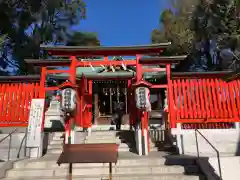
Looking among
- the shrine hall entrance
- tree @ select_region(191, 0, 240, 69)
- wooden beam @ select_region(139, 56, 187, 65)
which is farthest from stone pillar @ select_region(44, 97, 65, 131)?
tree @ select_region(191, 0, 240, 69)

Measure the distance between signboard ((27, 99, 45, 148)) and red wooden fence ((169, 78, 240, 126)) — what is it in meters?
5.58

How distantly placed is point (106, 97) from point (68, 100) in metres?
9.11

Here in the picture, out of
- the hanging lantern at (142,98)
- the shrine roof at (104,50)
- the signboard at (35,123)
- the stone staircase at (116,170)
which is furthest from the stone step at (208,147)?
the signboard at (35,123)

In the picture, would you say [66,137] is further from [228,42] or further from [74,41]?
[74,41]

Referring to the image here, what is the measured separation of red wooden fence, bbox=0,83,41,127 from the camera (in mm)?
10867

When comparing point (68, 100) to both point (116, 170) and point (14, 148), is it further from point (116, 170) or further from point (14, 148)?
point (116, 170)

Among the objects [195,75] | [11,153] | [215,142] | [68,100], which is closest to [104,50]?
[68,100]

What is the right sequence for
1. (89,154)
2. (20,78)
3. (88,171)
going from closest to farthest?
(89,154)
(88,171)
(20,78)

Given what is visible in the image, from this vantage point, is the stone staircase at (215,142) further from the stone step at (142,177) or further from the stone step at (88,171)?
the stone step at (142,177)

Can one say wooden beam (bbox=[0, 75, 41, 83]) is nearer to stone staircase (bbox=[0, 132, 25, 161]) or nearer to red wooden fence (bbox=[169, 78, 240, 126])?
stone staircase (bbox=[0, 132, 25, 161])

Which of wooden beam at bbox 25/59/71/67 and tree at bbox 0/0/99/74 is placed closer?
wooden beam at bbox 25/59/71/67

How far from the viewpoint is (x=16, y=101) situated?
11125 millimetres

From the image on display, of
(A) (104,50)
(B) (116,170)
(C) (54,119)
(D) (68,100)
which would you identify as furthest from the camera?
(C) (54,119)

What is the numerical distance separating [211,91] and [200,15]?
12972mm
